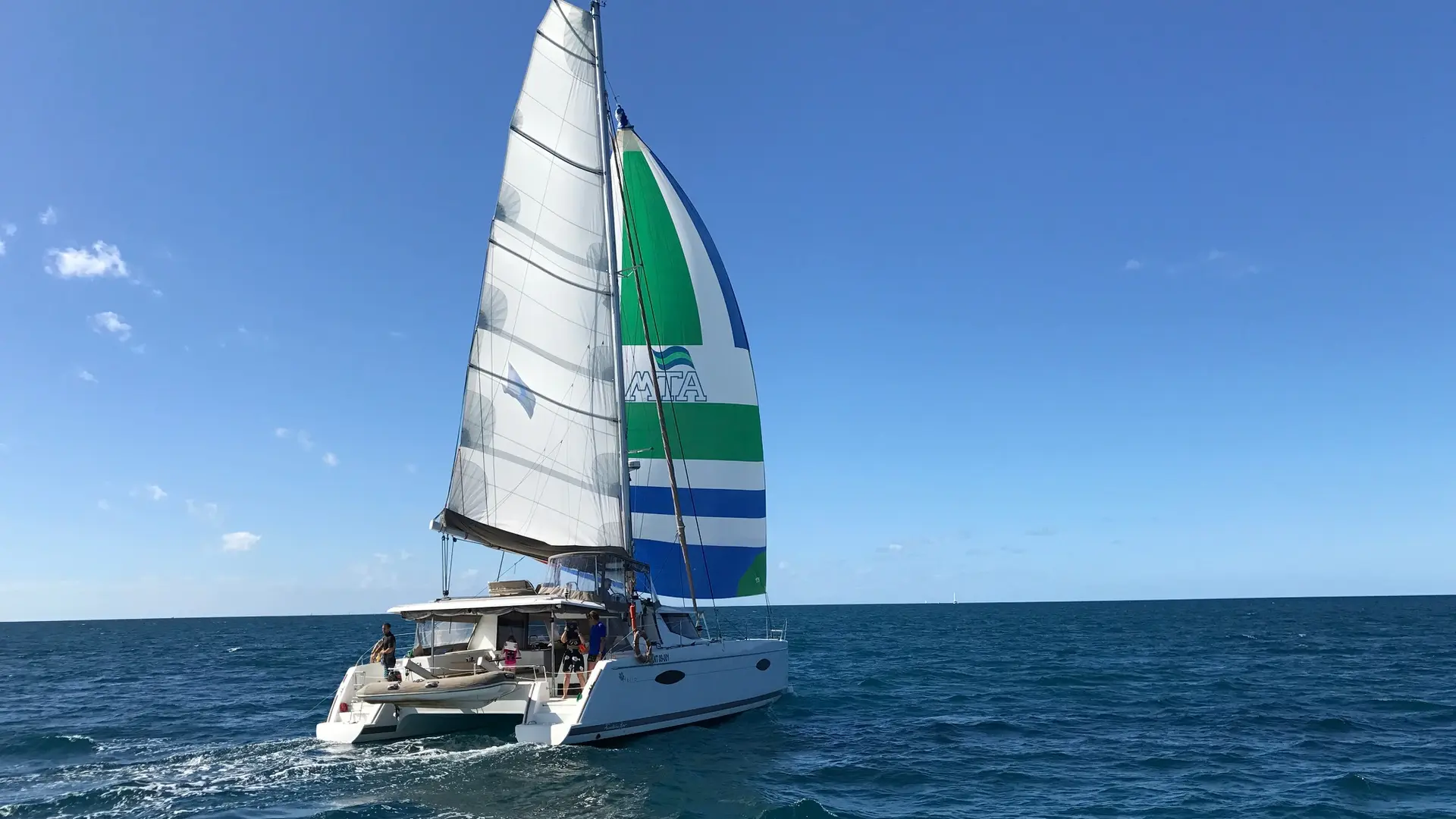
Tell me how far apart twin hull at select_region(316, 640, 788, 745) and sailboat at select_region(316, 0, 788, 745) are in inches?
1.4

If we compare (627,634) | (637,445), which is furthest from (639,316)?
(627,634)

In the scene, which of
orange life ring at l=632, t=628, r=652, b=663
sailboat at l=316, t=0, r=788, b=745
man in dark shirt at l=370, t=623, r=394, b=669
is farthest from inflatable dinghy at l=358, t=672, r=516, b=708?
orange life ring at l=632, t=628, r=652, b=663

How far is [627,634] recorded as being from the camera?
16.2m

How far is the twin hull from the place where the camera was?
13859 millimetres

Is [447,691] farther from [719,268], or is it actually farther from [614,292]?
[719,268]

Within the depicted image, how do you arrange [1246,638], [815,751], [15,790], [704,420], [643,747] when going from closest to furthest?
[15,790] → [643,747] → [815,751] → [704,420] → [1246,638]

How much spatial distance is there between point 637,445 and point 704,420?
1.92m

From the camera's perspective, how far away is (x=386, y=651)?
1562cm

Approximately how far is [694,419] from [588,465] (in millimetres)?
4622

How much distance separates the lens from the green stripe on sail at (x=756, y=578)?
72.8 feet

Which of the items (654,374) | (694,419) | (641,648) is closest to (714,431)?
(694,419)

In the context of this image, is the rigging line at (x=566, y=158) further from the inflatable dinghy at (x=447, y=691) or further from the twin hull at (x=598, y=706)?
the inflatable dinghy at (x=447, y=691)

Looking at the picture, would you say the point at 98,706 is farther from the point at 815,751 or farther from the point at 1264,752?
the point at 1264,752

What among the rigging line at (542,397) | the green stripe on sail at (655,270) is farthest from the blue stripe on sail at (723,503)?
the rigging line at (542,397)
